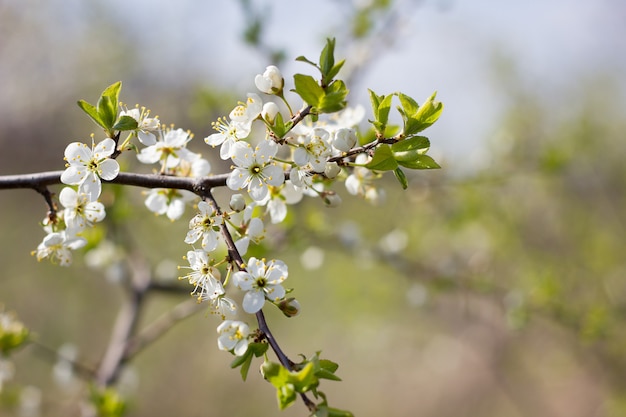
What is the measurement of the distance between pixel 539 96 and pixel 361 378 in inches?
170

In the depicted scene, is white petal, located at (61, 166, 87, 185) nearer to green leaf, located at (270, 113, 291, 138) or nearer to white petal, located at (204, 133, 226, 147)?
white petal, located at (204, 133, 226, 147)

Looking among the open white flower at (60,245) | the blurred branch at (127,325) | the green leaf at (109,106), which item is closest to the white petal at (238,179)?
the green leaf at (109,106)

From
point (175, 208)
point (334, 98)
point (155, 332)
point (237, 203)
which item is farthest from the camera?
point (155, 332)

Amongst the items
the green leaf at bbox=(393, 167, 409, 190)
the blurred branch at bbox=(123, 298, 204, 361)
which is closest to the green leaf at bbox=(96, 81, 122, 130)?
the green leaf at bbox=(393, 167, 409, 190)

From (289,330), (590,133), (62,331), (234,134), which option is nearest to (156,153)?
(234,134)

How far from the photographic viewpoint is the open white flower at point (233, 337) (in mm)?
743

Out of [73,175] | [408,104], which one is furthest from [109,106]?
[408,104]

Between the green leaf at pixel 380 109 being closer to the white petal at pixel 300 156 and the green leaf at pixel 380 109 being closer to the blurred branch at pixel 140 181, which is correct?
the white petal at pixel 300 156

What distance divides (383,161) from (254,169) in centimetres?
20

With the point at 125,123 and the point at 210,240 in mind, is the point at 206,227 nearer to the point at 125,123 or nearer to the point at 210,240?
the point at 210,240

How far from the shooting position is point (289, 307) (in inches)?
30.1

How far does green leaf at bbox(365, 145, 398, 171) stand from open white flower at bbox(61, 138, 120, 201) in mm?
404

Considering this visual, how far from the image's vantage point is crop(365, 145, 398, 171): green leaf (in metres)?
0.76

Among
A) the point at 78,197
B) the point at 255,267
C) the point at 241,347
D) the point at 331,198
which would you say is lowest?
the point at 241,347
